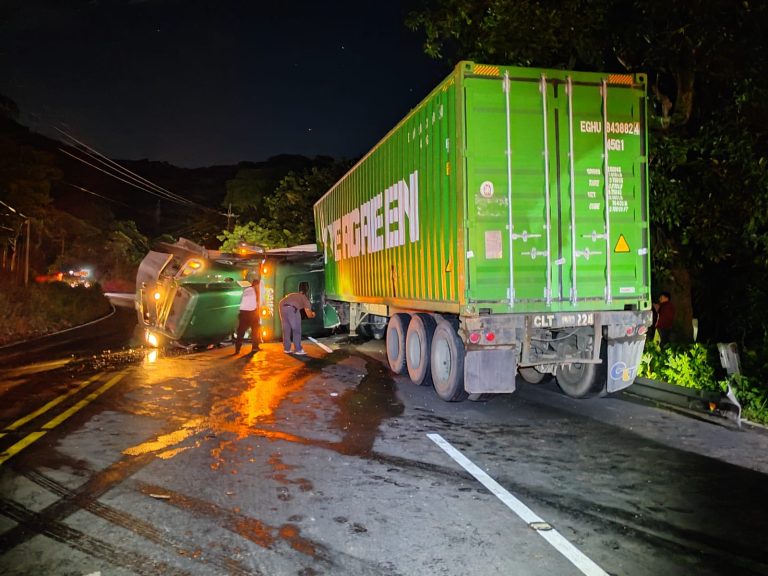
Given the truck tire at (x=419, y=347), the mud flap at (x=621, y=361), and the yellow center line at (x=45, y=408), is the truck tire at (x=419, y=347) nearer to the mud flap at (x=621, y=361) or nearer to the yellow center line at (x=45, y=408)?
the mud flap at (x=621, y=361)

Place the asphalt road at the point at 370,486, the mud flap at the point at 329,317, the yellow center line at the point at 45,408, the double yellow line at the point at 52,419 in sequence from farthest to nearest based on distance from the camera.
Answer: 1. the mud flap at the point at 329,317
2. the yellow center line at the point at 45,408
3. the double yellow line at the point at 52,419
4. the asphalt road at the point at 370,486

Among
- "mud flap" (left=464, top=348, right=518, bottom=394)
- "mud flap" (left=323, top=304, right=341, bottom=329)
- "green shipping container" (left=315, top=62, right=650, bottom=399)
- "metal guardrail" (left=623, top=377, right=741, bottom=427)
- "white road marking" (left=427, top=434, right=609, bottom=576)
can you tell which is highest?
"green shipping container" (left=315, top=62, right=650, bottom=399)

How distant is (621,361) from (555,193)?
2.38 m

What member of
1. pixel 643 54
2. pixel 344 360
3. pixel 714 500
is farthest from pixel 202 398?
pixel 643 54

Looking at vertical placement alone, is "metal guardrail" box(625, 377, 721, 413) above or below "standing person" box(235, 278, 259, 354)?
below

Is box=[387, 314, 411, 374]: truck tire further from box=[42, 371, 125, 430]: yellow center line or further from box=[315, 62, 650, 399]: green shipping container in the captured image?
box=[42, 371, 125, 430]: yellow center line

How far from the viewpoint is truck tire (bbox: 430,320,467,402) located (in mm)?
8516

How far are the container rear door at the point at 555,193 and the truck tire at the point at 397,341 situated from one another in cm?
343

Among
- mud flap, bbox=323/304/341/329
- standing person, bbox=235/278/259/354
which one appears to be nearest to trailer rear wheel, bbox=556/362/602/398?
standing person, bbox=235/278/259/354

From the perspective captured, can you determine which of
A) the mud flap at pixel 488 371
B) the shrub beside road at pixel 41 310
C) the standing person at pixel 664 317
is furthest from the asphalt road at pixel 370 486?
the shrub beside road at pixel 41 310

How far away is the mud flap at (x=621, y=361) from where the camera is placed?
8.29m

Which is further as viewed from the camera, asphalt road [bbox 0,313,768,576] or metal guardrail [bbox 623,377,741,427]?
metal guardrail [bbox 623,377,741,427]

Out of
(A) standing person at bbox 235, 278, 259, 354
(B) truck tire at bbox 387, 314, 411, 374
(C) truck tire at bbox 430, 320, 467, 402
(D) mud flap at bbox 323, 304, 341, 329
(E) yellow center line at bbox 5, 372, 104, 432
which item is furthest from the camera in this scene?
(D) mud flap at bbox 323, 304, 341, 329

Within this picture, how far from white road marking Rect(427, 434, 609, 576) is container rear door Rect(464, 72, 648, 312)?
244cm
